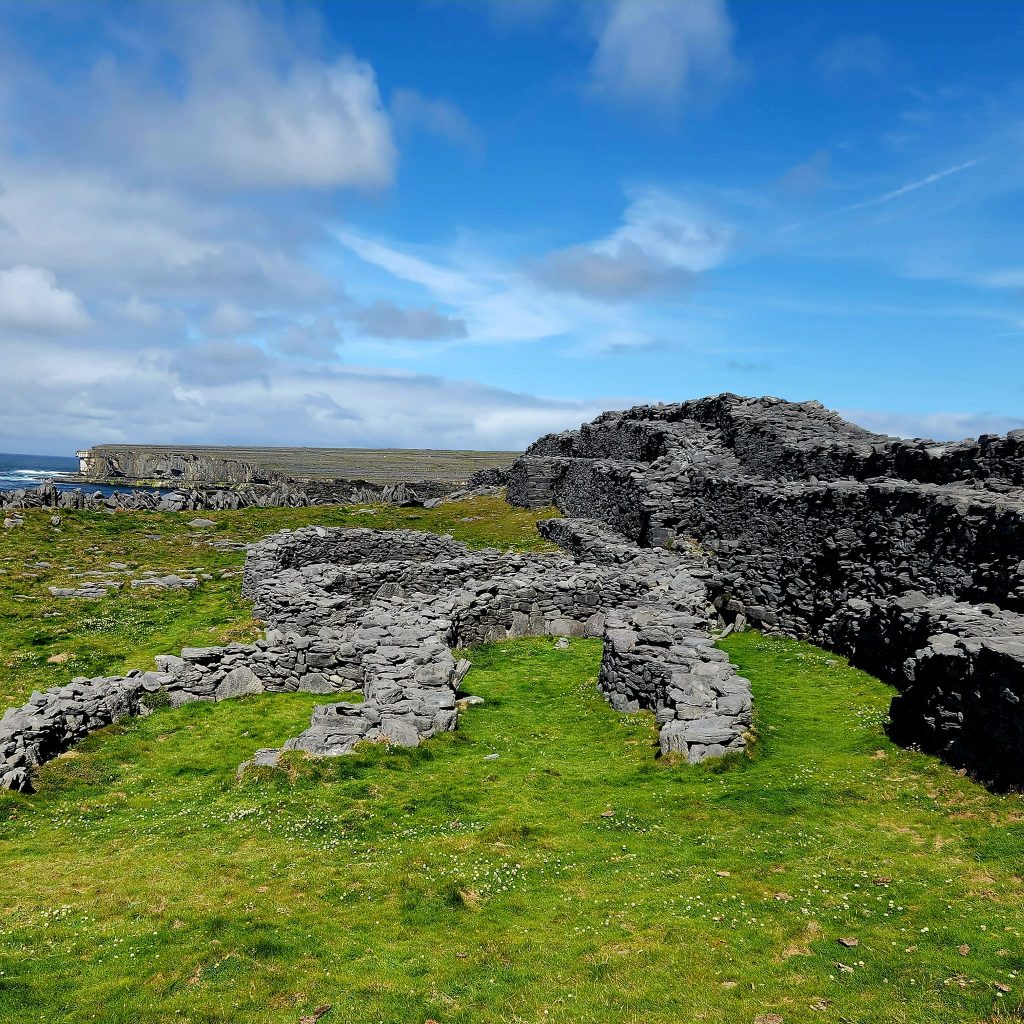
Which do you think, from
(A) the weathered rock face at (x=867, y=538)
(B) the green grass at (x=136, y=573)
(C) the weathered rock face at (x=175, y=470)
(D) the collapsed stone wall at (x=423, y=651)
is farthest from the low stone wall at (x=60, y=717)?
(C) the weathered rock face at (x=175, y=470)

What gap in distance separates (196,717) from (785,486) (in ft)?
75.6

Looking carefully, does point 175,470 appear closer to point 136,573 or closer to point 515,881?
point 136,573

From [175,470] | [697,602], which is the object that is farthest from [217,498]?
[175,470]

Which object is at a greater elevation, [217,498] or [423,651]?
[217,498]

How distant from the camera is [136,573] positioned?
39281 mm

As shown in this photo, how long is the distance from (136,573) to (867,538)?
37.1 meters

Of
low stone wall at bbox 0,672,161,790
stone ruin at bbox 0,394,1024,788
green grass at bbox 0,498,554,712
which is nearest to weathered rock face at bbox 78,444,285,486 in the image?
green grass at bbox 0,498,554,712

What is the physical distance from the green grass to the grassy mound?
850cm

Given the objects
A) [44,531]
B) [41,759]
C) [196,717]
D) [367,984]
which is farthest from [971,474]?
[44,531]

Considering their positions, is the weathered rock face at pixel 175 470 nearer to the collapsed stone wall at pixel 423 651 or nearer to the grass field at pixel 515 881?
the collapsed stone wall at pixel 423 651

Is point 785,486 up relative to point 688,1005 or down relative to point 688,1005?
up

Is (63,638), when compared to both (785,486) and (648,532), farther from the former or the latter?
(785,486)

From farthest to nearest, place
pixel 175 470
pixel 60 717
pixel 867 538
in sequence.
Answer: pixel 175 470 → pixel 867 538 → pixel 60 717

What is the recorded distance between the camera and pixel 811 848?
474 inches
